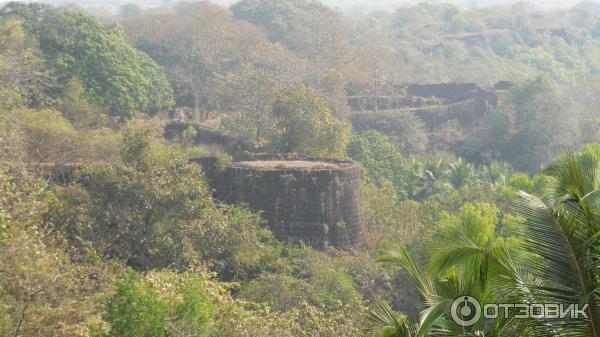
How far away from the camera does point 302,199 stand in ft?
57.5

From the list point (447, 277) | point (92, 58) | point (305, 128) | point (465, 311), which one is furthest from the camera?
point (92, 58)

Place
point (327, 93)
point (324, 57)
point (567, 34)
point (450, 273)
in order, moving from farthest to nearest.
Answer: point (567, 34), point (324, 57), point (327, 93), point (450, 273)

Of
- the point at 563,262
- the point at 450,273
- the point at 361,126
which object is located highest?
the point at 563,262

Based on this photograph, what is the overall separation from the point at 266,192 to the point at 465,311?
468 inches

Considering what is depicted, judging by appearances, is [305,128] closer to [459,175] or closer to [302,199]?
[302,199]

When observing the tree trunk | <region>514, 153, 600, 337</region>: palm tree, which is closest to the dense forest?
<region>514, 153, 600, 337</region>: palm tree

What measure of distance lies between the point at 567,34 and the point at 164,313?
6769cm

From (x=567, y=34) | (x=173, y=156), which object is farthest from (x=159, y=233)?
(x=567, y=34)

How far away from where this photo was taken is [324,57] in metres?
38.5

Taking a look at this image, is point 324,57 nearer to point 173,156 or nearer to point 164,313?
point 173,156

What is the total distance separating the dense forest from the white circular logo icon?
0.06m

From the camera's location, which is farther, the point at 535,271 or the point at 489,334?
the point at 489,334

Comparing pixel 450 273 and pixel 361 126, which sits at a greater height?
pixel 450 273

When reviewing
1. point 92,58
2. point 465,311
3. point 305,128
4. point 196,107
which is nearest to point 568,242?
point 465,311
